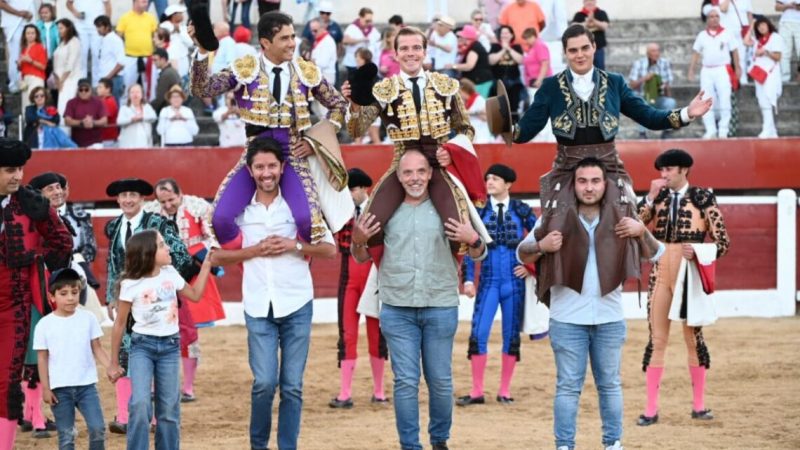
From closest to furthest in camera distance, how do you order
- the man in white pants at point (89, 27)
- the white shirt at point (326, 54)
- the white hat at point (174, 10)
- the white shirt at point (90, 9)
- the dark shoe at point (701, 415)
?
the dark shoe at point (701, 415), the white hat at point (174, 10), the white shirt at point (326, 54), the man in white pants at point (89, 27), the white shirt at point (90, 9)

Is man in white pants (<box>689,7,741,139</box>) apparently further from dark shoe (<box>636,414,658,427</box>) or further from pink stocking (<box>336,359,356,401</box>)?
dark shoe (<box>636,414,658,427</box>)

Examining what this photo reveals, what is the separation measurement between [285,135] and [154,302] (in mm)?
1023

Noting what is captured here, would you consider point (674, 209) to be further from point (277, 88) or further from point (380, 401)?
point (277, 88)

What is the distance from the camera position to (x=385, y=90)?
7578 millimetres

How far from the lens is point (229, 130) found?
1622cm

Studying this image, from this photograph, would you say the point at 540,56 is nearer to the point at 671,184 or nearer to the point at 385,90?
the point at 671,184

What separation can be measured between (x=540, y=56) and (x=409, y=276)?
9.81 metres

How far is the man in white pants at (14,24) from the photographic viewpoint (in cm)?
1819

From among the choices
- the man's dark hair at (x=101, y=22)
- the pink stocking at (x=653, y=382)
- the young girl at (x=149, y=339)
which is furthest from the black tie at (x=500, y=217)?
the man's dark hair at (x=101, y=22)

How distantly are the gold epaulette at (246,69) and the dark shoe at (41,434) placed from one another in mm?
3130

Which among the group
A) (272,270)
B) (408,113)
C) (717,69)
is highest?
(717,69)

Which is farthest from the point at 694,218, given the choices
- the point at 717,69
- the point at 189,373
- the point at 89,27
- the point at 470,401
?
the point at 89,27

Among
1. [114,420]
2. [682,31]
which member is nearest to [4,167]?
[114,420]

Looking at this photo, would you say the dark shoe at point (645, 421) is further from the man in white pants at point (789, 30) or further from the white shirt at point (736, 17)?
the man in white pants at point (789, 30)
